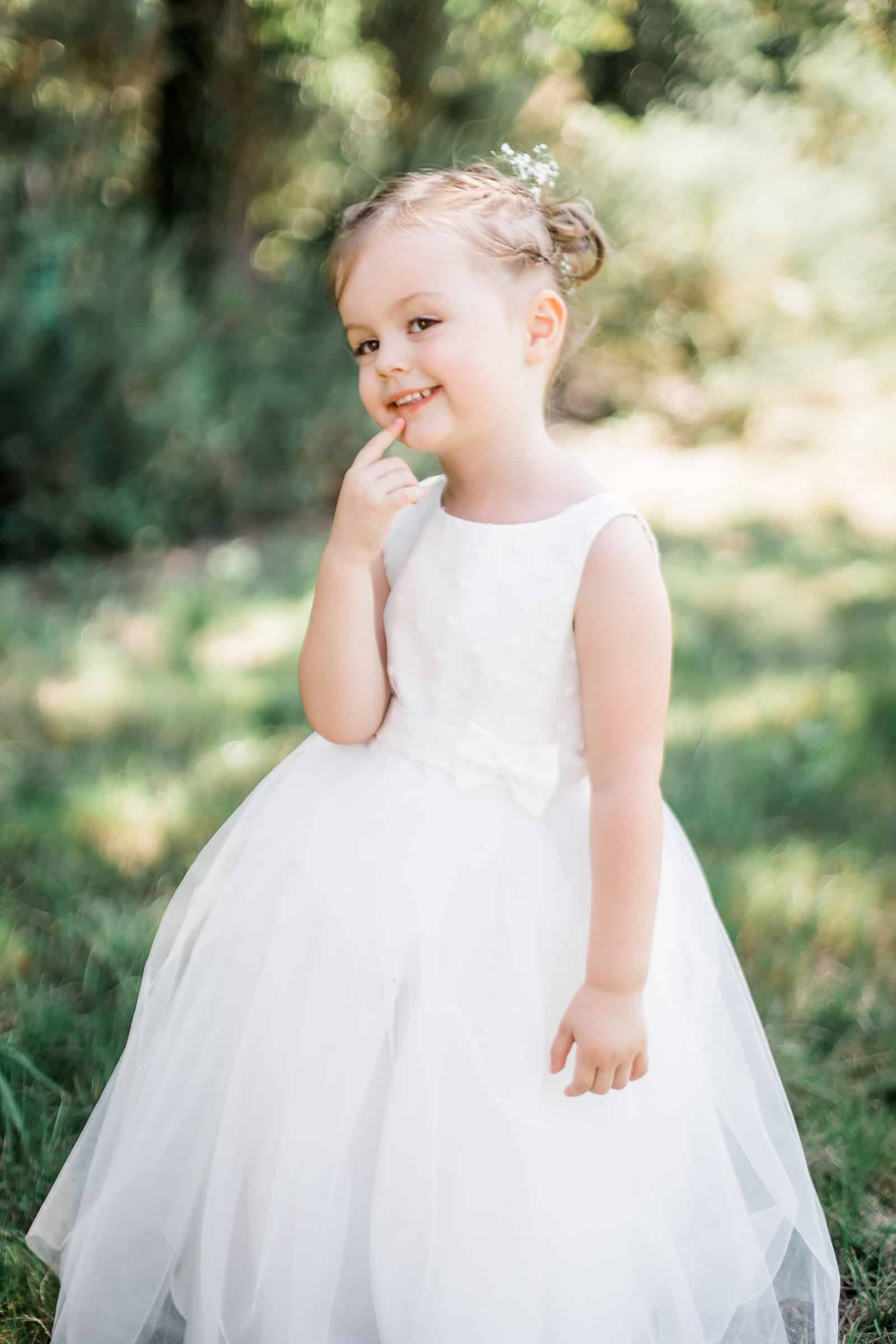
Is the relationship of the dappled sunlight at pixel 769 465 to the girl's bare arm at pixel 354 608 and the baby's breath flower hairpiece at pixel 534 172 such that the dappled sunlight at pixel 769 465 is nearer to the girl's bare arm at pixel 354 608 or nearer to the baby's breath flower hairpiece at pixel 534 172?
the baby's breath flower hairpiece at pixel 534 172

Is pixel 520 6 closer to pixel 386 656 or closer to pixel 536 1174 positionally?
pixel 386 656

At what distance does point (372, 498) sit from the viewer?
1276 mm

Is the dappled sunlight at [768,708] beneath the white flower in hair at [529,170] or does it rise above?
beneath

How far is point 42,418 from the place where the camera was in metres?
4.41

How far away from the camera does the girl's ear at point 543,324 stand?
133cm

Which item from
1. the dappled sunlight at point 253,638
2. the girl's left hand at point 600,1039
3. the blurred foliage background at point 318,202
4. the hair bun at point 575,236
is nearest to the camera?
the girl's left hand at point 600,1039

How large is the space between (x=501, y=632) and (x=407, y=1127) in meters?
0.53

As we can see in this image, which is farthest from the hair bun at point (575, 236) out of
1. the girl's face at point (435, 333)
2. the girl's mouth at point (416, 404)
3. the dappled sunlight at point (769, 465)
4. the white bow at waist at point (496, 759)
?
the dappled sunlight at point (769, 465)

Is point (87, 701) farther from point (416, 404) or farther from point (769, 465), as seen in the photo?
point (769, 465)

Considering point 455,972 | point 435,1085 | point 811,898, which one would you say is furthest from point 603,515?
point 811,898

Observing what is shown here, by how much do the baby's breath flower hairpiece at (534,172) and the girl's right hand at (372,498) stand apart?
32cm

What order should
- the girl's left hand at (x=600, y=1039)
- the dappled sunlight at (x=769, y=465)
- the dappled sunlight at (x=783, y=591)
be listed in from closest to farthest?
the girl's left hand at (x=600, y=1039)
the dappled sunlight at (x=783, y=591)
the dappled sunlight at (x=769, y=465)

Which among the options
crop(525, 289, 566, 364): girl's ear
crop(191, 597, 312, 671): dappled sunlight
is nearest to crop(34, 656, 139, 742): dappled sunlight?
crop(191, 597, 312, 671): dappled sunlight

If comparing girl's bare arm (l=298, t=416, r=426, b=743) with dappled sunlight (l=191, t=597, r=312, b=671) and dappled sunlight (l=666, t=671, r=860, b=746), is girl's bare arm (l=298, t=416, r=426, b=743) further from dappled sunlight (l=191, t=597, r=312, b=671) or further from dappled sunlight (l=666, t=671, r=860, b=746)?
dappled sunlight (l=191, t=597, r=312, b=671)
